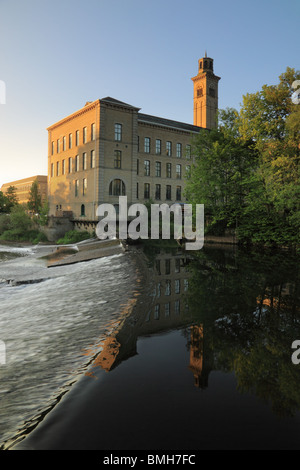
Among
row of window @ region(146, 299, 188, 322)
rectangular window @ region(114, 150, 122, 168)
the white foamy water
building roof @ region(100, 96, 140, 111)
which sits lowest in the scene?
the white foamy water

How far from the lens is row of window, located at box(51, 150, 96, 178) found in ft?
136

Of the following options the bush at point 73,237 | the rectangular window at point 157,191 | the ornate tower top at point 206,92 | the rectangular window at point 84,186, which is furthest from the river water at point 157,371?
the ornate tower top at point 206,92

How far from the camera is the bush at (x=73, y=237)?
36094mm

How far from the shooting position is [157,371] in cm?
475

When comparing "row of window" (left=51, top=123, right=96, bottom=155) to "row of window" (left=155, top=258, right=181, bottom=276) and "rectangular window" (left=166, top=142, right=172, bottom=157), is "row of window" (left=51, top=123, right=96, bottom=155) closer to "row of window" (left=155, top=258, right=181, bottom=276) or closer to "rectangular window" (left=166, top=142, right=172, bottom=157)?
"rectangular window" (left=166, top=142, right=172, bottom=157)

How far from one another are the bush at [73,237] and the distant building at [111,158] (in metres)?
3.90

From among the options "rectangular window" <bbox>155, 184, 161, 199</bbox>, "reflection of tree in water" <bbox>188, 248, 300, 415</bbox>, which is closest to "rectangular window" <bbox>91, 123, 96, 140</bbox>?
"rectangular window" <bbox>155, 184, 161, 199</bbox>

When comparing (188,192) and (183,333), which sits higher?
(188,192)

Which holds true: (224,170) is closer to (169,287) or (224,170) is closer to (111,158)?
(169,287)

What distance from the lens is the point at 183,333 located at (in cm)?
638

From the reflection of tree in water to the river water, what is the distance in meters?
0.02

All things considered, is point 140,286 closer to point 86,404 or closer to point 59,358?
point 59,358
